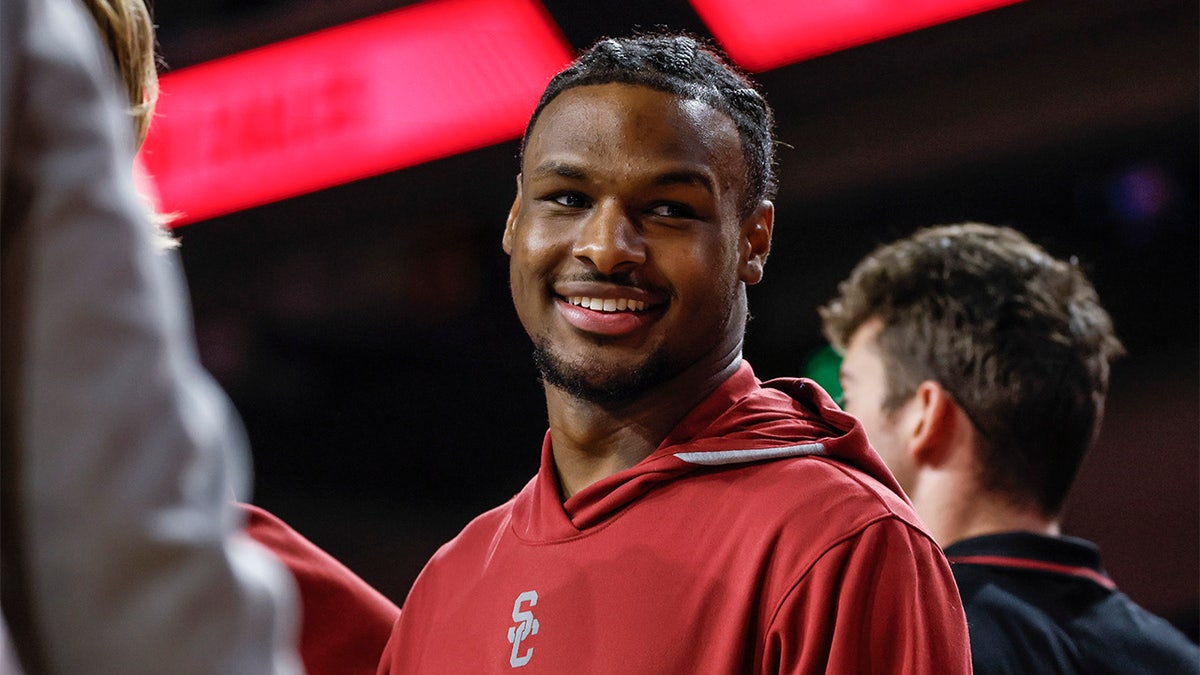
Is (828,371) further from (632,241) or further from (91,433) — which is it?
(91,433)

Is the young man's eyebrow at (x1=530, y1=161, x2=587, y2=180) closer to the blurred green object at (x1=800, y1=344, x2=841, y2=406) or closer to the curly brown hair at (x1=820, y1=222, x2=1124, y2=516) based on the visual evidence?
the curly brown hair at (x1=820, y1=222, x2=1124, y2=516)

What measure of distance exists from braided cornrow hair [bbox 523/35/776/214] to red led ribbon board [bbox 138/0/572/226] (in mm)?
2507

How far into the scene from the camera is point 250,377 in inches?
241

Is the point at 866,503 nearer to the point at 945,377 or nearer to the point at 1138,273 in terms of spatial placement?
the point at 945,377

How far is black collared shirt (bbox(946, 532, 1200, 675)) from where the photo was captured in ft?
6.91

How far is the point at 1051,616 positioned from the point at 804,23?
6.80 feet

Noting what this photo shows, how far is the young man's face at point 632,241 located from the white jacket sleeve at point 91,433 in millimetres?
948

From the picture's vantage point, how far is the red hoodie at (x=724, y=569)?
1328 millimetres

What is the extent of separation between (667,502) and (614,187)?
372 mm

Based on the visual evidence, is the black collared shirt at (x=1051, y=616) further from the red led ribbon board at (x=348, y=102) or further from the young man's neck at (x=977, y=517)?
the red led ribbon board at (x=348, y=102)

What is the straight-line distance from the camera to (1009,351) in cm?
247

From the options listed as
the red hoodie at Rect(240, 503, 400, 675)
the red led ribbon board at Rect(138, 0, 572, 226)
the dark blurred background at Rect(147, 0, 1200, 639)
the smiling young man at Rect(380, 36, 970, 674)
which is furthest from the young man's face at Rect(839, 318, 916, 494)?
the red led ribbon board at Rect(138, 0, 572, 226)

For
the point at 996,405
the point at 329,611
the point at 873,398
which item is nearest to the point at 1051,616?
the point at 996,405

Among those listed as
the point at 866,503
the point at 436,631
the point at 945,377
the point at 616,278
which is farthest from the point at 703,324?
the point at 945,377
